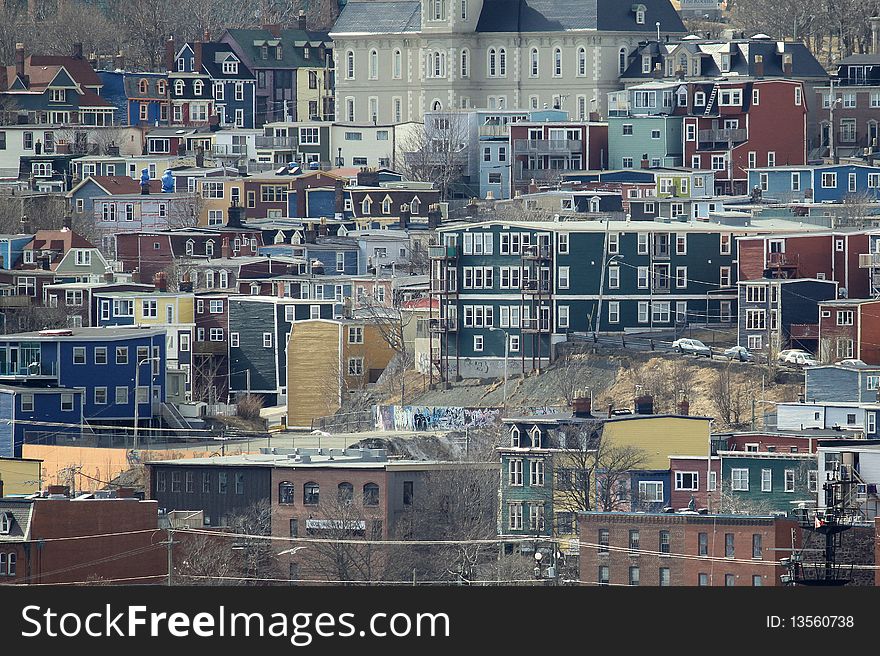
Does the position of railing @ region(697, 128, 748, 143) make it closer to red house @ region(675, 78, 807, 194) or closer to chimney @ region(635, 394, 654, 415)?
red house @ region(675, 78, 807, 194)

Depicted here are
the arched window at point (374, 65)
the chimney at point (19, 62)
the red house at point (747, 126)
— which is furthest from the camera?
the chimney at point (19, 62)

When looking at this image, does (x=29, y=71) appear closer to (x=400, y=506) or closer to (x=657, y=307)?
(x=657, y=307)

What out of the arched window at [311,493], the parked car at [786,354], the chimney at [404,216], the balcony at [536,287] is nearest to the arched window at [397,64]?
the chimney at [404,216]

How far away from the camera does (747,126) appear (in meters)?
111

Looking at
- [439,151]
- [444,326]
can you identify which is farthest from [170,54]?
[444,326]

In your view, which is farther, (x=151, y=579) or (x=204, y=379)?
(x=204, y=379)

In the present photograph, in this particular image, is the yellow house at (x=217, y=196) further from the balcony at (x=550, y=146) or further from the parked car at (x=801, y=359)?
the parked car at (x=801, y=359)

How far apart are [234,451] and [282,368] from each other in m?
16.0

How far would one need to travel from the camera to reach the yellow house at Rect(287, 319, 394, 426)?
78.1 m

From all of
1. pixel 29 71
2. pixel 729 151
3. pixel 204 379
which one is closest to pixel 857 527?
pixel 204 379

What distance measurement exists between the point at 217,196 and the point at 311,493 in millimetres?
54593

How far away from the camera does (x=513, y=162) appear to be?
11456cm

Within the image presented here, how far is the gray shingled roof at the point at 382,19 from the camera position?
13388 cm

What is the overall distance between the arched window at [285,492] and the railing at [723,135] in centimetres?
5631
